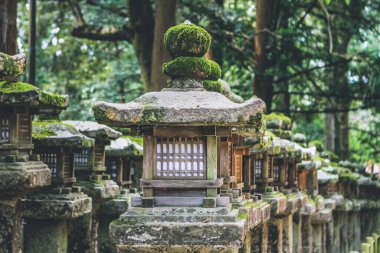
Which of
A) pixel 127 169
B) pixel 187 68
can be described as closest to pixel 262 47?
pixel 127 169

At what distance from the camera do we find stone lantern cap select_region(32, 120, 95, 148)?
43.3ft

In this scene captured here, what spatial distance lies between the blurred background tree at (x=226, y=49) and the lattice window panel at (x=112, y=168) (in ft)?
10.8

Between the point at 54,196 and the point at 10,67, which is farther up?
the point at 10,67

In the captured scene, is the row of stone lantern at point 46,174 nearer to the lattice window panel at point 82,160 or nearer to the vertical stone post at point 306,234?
the lattice window panel at point 82,160

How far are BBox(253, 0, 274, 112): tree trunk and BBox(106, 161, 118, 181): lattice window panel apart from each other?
8.43 metres

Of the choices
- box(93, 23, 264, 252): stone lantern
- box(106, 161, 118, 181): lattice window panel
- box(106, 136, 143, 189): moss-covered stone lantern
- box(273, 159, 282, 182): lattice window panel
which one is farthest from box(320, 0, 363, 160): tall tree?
box(93, 23, 264, 252): stone lantern

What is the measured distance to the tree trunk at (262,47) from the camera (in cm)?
2385

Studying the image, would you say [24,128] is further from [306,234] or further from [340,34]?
[340,34]

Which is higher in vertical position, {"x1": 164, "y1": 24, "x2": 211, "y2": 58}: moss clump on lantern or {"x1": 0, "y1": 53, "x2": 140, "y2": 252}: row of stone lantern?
{"x1": 164, "y1": 24, "x2": 211, "y2": 58}: moss clump on lantern

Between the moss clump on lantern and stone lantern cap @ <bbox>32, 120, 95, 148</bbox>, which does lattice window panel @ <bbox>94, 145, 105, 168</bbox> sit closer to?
stone lantern cap @ <bbox>32, 120, 95, 148</bbox>

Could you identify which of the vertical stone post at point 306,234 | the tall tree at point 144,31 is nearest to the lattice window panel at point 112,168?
the tall tree at point 144,31

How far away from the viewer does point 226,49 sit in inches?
998

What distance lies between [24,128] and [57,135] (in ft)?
4.58

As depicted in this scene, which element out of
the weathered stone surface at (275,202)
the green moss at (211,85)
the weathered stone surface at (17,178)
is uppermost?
the green moss at (211,85)
